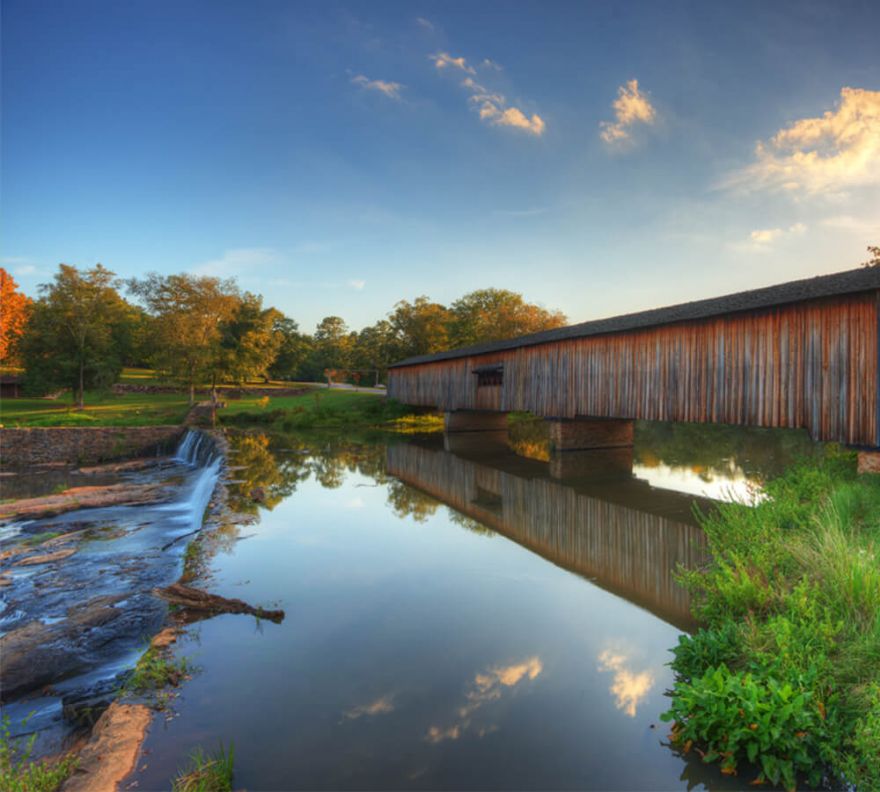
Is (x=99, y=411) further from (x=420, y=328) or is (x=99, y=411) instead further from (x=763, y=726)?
(x=763, y=726)

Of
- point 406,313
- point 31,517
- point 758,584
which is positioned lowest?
point 31,517

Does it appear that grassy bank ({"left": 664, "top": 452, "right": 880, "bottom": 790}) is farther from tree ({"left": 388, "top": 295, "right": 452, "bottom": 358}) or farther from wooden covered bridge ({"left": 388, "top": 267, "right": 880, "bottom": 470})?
tree ({"left": 388, "top": 295, "right": 452, "bottom": 358})

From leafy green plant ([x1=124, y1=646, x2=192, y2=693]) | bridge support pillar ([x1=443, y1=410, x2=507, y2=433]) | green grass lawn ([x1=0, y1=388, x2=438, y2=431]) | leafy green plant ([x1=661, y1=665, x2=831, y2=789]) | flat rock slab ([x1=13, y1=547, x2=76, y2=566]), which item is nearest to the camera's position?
leafy green plant ([x1=661, y1=665, x2=831, y2=789])

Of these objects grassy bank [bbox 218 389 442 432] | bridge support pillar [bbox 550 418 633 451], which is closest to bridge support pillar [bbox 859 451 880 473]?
bridge support pillar [bbox 550 418 633 451]

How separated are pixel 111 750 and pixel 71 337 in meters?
31.7

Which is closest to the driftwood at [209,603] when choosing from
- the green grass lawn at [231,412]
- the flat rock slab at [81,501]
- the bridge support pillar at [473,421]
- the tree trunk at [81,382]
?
the flat rock slab at [81,501]

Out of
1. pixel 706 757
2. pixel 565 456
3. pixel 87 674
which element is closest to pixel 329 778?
pixel 706 757

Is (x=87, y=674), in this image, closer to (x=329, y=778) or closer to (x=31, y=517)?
(x=329, y=778)

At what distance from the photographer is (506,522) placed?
10.2 m

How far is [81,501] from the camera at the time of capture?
12156 millimetres

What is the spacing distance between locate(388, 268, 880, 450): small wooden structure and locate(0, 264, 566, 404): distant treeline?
2126 cm

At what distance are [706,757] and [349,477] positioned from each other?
1344cm

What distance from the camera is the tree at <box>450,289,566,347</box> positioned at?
44.3m

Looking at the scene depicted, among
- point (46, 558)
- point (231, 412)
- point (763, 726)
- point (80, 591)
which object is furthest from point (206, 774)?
point (231, 412)
